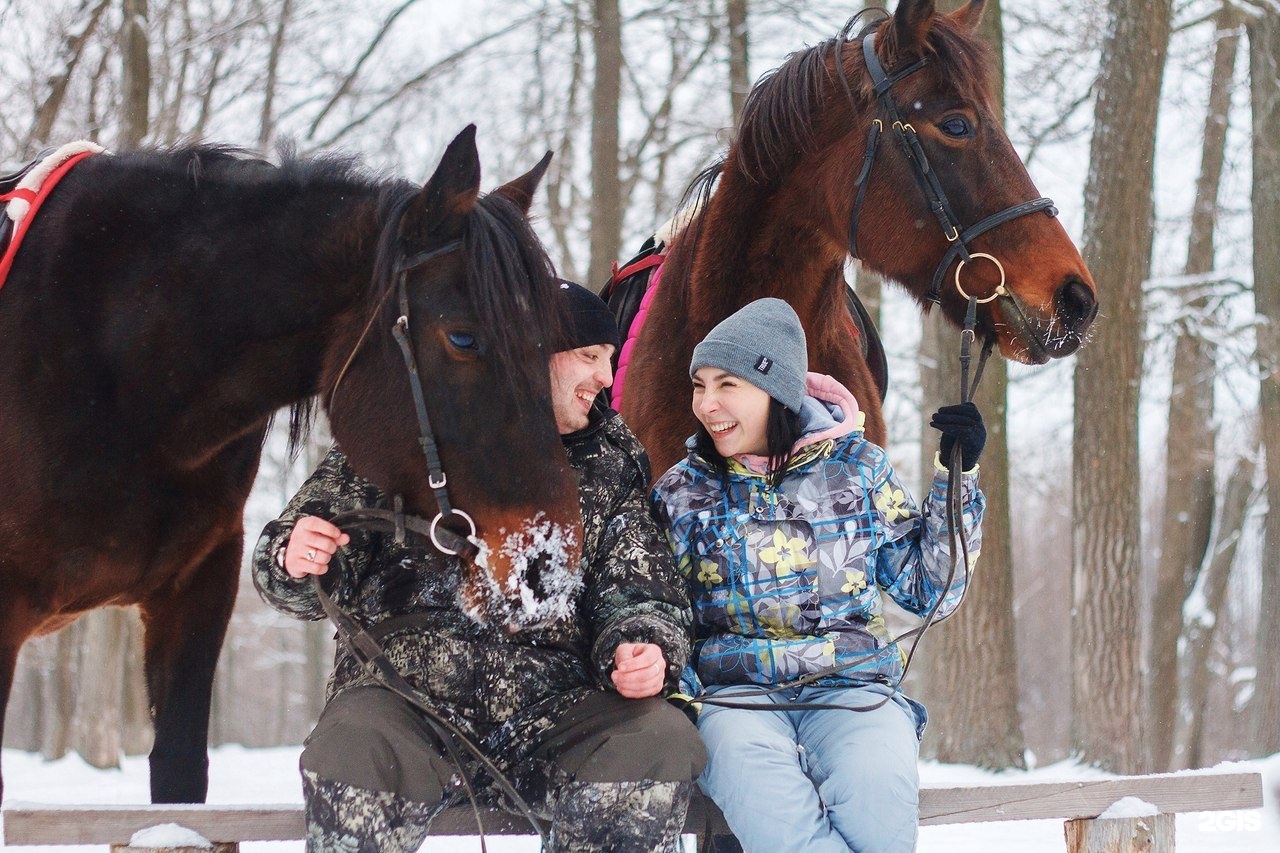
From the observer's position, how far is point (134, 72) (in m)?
8.56

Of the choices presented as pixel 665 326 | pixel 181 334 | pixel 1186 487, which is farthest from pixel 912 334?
pixel 181 334

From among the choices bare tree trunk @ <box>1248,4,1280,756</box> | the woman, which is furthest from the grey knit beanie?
bare tree trunk @ <box>1248,4,1280,756</box>

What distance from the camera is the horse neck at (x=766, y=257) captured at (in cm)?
342

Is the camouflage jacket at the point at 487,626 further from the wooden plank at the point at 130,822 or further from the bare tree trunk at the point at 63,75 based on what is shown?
the bare tree trunk at the point at 63,75

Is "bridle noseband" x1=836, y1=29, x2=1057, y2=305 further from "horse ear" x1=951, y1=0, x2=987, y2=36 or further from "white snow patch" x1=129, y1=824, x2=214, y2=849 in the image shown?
"white snow patch" x1=129, y1=824, x2=214, y2=849

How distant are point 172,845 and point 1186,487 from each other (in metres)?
11.0

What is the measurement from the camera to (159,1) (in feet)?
33.7

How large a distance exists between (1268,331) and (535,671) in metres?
7.25

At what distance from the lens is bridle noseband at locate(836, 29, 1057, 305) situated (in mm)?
2998

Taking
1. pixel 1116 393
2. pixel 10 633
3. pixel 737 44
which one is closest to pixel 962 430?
pixel 10 633

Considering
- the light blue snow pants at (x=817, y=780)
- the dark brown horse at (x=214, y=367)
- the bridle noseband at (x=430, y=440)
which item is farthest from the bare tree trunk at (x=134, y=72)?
the light blue snow pants at (x=817, y=780)

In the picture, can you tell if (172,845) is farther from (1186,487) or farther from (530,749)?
(1186,487)

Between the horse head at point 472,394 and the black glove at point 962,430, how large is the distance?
0.93 m

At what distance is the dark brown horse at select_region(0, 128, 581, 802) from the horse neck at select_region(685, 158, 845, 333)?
3.13ft
